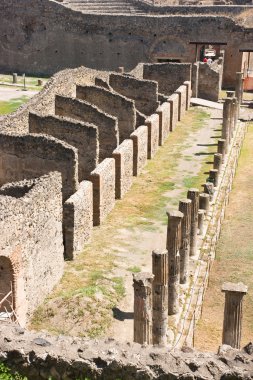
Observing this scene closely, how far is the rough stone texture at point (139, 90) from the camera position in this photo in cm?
2722

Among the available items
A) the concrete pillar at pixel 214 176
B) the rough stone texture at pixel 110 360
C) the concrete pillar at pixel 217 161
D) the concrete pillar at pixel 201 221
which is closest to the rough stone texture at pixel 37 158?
the concrete pillar at pixel 201 221

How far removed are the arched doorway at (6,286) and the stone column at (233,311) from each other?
4.27 m

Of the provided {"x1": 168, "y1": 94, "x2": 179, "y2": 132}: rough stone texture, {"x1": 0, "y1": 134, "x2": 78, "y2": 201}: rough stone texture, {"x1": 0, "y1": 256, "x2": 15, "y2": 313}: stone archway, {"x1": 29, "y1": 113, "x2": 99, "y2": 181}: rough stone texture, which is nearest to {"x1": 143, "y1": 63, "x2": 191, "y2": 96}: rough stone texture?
{"x1": 168, "y1": 94, "x2": 179, "y2": 132}: rough stone texture

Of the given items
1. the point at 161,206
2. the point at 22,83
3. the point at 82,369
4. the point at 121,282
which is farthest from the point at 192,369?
the point at 22,83

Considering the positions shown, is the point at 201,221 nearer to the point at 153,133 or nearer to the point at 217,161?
the point at 217,161

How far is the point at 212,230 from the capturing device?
1727 centimetres

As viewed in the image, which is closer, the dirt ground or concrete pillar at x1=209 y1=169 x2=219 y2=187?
the dirt ground

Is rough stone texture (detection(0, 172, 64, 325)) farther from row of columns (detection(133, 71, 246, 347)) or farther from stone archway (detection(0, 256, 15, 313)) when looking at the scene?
row of columns (detection(133, 71, 246, 347))

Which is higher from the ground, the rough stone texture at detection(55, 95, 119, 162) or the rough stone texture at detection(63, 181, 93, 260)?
the rough stone texture at detection(55, 95, 119, 162)

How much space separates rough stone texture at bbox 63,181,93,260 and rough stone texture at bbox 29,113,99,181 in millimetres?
3016

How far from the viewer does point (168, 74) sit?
3175 centimetres

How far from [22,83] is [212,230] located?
2345 centimetres

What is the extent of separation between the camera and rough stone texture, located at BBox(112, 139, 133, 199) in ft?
61.8

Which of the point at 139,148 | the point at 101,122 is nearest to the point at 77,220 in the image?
the point at 101,122
